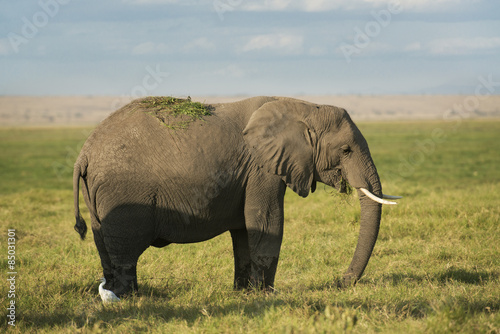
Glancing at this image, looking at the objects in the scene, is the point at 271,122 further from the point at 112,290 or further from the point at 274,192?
the point at 112,290

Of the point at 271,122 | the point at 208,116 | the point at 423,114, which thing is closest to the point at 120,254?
the point at 208,116

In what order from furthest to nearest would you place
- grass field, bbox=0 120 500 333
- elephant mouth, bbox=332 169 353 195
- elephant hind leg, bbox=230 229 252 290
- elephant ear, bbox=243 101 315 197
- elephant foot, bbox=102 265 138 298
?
1. elephant hind leg, bbox=230 229 252 290
2. elephant mouth, bbox=332 169 353 195
3. elephant ear, bbox=243 101 315 197
4. elephant foot, bbox=102 265 138 298
5. grass field, bbox=0 120 500 333

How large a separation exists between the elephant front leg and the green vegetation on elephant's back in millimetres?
1035

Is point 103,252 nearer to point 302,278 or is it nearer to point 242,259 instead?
point 242,259

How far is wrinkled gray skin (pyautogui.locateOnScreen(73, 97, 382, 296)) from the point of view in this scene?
20.5 feet

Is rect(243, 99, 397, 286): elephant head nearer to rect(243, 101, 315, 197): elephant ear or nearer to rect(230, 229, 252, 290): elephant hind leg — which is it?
rect(243, 101, 315, 197): elephant ear

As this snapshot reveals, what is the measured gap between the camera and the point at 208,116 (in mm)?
6570

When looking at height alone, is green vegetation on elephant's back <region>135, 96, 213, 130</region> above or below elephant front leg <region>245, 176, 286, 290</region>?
above

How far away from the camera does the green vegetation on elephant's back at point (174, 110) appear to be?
644cm

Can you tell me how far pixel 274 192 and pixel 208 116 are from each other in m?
1.15

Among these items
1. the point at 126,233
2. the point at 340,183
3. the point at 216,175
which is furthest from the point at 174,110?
the point at 340,183

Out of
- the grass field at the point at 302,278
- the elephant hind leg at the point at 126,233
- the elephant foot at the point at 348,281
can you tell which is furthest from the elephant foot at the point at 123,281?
the elephant foot at the point at 348,281

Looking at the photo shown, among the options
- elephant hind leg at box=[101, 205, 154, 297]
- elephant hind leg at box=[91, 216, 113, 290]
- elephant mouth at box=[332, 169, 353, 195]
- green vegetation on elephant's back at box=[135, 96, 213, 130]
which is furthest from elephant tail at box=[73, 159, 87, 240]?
elephant mouth at box=[332, 169, 353, 195]

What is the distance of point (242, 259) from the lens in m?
7.21
